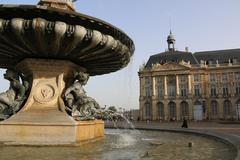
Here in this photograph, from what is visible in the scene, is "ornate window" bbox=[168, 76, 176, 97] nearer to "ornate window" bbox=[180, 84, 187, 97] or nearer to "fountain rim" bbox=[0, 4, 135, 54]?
"ornate window" bbox=[180, 84, 187, 97]

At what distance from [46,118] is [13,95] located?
75.7 inches

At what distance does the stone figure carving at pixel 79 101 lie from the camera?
1061cm

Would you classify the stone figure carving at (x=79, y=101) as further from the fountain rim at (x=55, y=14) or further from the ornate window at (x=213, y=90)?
the ornate window at (x=213, y=90)

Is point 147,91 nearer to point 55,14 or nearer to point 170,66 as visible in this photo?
point 170,66

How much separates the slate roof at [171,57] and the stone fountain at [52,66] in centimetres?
7380

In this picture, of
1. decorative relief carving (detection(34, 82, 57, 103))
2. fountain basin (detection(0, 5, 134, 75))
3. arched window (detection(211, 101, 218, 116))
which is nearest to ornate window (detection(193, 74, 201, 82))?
arched window (detection(211, 101, 218, 116))

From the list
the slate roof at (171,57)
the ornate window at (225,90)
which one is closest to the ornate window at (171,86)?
the slate roof at (171,57)

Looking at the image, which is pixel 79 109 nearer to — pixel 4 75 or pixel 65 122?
pixel 65 122

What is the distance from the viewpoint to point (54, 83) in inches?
424

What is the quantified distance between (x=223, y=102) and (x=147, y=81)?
815 inches

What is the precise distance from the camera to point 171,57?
8594 cm

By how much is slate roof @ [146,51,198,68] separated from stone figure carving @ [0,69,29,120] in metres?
75.5

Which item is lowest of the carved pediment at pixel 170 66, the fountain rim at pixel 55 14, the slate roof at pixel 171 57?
the fountain rim at pixel 55 14

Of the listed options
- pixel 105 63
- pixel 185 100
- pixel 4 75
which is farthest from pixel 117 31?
pixel 185 100
